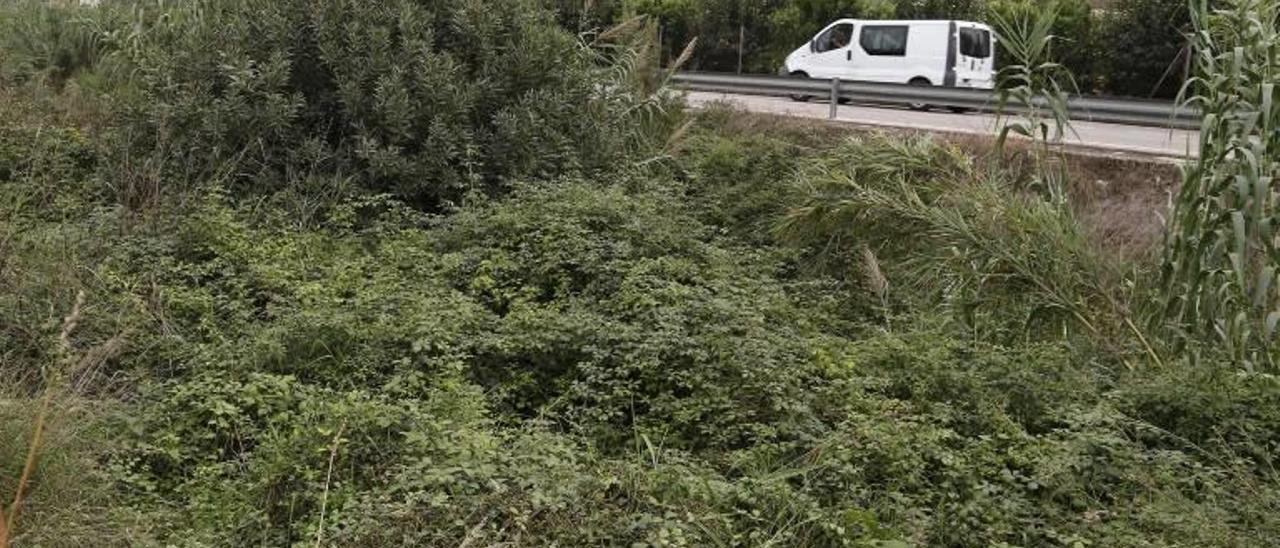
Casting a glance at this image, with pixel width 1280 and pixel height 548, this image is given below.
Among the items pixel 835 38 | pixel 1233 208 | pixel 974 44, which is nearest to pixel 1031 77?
pixel 1233 208

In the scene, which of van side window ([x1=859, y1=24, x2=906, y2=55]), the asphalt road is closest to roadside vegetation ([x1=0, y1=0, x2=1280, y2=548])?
the asphalt road

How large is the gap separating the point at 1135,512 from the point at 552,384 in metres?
2.69

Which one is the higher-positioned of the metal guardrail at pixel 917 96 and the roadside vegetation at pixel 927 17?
the roadside vegetation at pixel 927 17

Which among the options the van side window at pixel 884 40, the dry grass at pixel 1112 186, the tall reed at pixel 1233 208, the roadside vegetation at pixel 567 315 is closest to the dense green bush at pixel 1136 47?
the van side window at pixel 884 40

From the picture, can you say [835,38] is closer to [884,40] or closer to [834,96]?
[884,40]

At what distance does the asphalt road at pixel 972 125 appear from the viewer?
32.2 feet

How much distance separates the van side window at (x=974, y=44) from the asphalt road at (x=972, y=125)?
508 centimetres

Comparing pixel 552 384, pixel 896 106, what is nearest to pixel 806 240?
pixel 552 384

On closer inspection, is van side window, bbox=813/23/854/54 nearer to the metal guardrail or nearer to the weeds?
the metal guardrail

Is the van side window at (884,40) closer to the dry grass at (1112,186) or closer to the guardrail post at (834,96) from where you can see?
the guardrail post at (834,96)

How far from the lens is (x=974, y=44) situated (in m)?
19.2

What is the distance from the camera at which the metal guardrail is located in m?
10.6

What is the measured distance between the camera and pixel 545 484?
389cm

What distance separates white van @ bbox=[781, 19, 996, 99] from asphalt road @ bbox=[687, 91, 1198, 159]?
4.18 m
